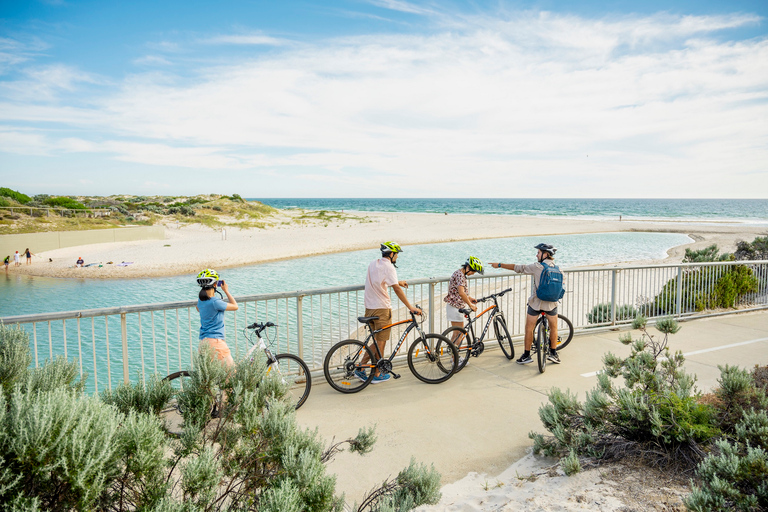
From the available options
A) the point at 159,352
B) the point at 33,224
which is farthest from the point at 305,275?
the point at 33,224

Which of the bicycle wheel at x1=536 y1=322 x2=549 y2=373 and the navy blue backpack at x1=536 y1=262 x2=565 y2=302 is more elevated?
the navy blue backpack at x1=536 y1=262 x2=565 y2=302

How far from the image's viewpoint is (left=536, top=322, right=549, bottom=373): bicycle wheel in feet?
23.1

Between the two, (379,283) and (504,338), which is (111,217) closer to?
(379,283)

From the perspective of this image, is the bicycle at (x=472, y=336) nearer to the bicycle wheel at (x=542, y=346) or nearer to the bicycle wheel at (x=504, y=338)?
the bicycle wheel at (x=504, y=338)

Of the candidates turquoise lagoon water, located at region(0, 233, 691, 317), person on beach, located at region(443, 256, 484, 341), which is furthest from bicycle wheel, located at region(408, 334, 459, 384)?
turquoise lagoon water, located at region(0, 233, 691, 317)

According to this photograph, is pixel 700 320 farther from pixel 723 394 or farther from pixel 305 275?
pixel 305 275

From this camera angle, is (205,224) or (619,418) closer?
(619,418)

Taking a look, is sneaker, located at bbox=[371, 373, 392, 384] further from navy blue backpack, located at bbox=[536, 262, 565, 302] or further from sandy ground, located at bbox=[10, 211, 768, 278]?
sandy ground, located at bbox=[10, 211, 768, 278]

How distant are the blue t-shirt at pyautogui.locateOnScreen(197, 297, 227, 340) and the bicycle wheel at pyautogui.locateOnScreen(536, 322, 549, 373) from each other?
4.46 metres

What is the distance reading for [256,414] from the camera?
119 inches

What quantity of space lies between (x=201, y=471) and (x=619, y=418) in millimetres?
3640

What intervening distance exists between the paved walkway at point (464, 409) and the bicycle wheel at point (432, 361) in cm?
13

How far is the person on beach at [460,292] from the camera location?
7.06 m

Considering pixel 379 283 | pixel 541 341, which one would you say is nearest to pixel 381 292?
pixel 379 283
